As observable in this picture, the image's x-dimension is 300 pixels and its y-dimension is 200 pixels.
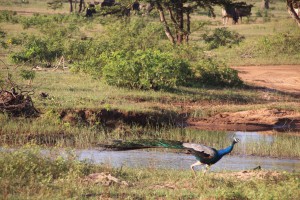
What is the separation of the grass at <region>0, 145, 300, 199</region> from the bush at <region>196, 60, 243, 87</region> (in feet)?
35.4

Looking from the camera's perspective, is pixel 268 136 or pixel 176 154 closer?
pixel 176 154

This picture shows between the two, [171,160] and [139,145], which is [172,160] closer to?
[171,160]

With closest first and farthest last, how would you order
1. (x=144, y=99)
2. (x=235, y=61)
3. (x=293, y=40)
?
(x=144, y=99), (x=235, y=61), (x=293, y=40)

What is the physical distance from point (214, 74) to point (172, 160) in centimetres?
866

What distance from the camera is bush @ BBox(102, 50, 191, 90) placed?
1734 centimetres

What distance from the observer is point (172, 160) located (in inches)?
461

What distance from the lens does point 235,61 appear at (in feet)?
85.9

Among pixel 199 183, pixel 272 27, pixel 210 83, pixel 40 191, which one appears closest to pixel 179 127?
pixel 210 83

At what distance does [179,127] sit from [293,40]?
14198 mm

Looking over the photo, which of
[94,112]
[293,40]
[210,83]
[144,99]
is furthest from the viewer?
[293,40]

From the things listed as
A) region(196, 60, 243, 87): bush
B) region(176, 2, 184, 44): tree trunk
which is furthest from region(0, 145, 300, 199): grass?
region(176, 2, 184, 44): tree trunk

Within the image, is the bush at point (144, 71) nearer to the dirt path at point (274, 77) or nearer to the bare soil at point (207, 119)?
the bare soil at point (207, 119)

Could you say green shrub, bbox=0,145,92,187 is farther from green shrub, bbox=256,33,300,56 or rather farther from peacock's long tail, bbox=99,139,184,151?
green shrub, bbox=256,33,300,56

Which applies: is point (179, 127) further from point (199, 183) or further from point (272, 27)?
point (272, 27)
